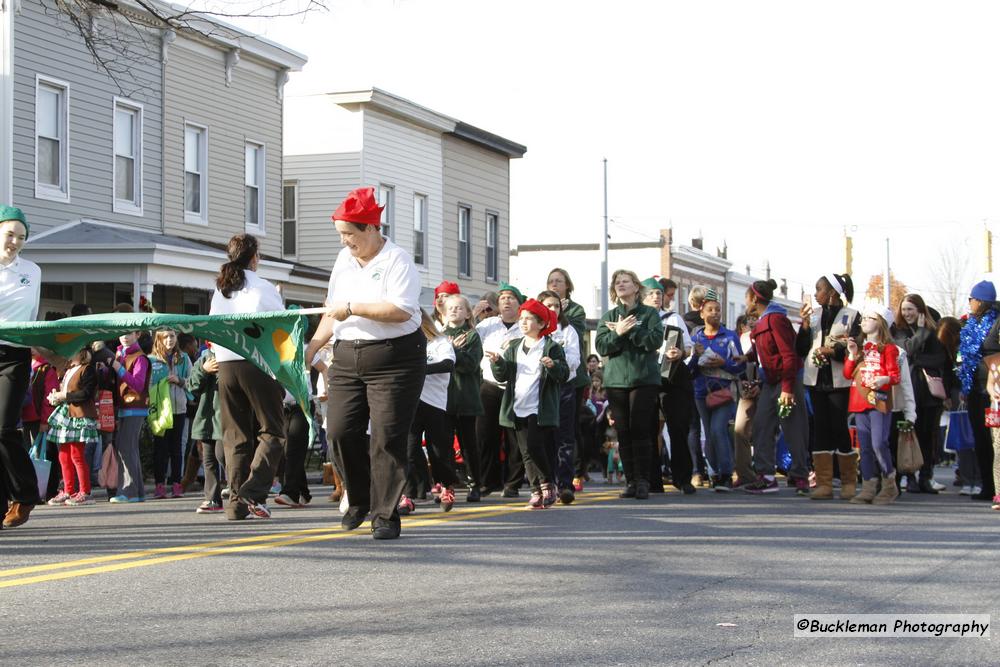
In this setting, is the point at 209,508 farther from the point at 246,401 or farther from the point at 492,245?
the point at 492,245

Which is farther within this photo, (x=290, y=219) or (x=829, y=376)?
(x=290, y=219)

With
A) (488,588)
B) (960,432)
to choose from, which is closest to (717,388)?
(960,432)

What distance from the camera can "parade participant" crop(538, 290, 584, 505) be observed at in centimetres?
1305

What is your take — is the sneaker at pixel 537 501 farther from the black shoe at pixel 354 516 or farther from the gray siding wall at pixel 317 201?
the gray siding wall at pixel 317 201

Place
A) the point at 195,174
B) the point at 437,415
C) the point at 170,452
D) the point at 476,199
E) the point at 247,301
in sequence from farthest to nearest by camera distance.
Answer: the point at 476,199 < the point at 195,174 < the point at 170,452 < the point at 437,415 < the point at 247,301

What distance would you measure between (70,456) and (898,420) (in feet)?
25.9

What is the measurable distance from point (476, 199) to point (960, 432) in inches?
1055

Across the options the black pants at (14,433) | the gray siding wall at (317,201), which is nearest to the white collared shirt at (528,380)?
the black pants at (14,433)

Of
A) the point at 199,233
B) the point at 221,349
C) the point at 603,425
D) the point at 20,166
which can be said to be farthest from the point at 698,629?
the point at 199,233

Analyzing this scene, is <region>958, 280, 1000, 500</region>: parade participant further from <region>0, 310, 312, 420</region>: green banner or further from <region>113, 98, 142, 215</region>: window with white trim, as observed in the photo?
<region>113, 98, 142, 215</region>: window with white trim

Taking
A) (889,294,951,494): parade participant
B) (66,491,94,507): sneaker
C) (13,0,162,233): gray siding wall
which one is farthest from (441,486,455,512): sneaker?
(13,0,162,233): gray siding wall

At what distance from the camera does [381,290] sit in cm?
895

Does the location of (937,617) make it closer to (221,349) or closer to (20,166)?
(221,349)

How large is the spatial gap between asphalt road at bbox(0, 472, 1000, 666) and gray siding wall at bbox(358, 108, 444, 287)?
24709 millimetres
